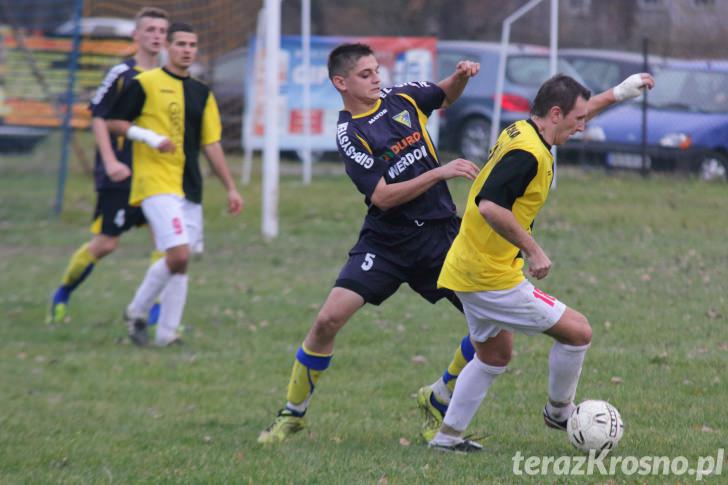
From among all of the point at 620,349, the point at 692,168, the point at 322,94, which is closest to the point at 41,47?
the point at 322,94

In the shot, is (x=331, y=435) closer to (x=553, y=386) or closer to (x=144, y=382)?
(x=553, y=386)

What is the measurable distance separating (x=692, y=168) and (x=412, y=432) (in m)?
10.9

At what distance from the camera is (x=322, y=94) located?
697 inches

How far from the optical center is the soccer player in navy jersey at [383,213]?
221 inches

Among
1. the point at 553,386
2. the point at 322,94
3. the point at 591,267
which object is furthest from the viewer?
the point at 322,94

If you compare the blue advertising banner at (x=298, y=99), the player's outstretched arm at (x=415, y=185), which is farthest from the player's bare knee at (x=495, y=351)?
the blue advertising banner at (x=298, y=99)

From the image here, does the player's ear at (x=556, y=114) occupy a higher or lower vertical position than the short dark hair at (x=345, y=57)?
lower

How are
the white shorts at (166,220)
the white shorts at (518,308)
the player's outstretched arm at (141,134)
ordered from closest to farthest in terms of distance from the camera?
the white shorts at (518,308), the player's outstretched arm at (141,134), the white shorts at (166,220)

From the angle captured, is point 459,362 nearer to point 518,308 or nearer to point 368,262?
point 368,262

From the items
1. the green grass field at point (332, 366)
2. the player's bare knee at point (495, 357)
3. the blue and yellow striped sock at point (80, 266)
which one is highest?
the player's bare knee at point (495, 357)

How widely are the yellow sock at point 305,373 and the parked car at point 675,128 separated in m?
11.2

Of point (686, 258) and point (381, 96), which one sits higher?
point (381, 96)

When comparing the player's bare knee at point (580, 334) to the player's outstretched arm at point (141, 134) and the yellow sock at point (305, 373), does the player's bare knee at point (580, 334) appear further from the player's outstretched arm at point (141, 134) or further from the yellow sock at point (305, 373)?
the player's outstretched arm at point (141, 134)
